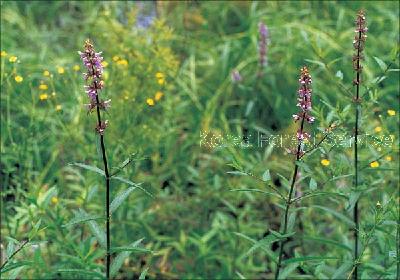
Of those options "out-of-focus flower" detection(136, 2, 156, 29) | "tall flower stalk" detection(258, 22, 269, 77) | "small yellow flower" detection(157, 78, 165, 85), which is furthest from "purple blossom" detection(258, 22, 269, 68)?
"out-of-focus flower" detection(136, 2, 156, 29)

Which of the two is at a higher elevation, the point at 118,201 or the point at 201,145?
the point at 118,201

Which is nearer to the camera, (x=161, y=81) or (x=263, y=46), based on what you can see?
(x=161, y=81)

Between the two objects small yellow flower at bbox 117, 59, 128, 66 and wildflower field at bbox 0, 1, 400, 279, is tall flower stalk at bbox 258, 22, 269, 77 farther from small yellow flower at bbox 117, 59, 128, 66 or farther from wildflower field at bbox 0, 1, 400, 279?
small yellow flower at bbox 117, 59, 128, 66

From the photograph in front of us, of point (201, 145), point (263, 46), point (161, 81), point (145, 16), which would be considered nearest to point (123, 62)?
point (161, 81)

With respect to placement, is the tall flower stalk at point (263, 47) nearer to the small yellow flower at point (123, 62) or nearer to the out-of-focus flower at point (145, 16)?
the small yellow flower at point (123, 62)

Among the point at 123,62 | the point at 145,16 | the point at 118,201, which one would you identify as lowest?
the point at 118,201

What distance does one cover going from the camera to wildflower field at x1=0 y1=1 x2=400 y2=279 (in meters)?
2.50

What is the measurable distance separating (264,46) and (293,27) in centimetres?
77

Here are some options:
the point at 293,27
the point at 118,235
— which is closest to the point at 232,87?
the point at 293,27

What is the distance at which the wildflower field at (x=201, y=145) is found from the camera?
8.21ft

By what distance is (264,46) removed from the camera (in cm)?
400

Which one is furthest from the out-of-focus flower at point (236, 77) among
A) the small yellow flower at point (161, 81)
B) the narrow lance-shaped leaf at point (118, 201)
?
the narrow lance-shaped leaf at point (118, 201)

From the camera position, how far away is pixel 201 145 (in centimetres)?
403

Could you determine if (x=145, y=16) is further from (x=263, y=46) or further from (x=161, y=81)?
(x=161, y=81)
